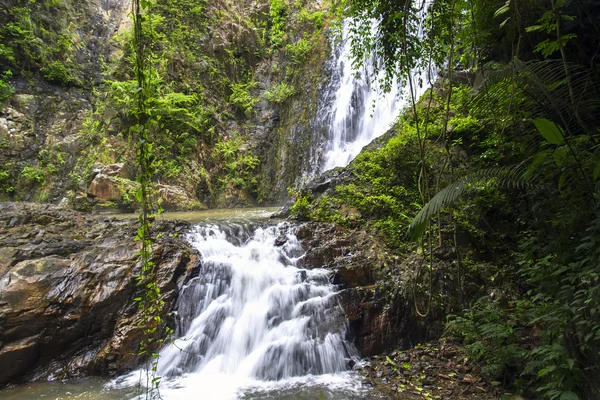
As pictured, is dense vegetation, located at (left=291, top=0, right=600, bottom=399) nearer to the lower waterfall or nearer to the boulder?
the lower waterfall

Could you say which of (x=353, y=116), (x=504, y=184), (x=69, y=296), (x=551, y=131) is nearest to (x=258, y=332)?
(x=69, y=296)

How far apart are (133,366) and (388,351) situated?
362 cm

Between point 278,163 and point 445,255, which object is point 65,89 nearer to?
point 278,163

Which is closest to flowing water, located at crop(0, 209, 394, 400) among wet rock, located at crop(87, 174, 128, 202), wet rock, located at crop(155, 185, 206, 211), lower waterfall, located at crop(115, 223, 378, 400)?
lower waterfall, located at crop(115, 223, 378, 400)

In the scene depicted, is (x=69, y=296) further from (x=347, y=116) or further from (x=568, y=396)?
(x=347, y=116)

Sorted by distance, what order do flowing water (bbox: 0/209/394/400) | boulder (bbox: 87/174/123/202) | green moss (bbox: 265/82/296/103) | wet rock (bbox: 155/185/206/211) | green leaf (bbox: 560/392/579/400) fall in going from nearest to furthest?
green leaf (bbox: 560/392/579/400)
flowing water (bbox: 0/209/394/400)
boulder (bbox: 87/174/123/202)
wet rock (bbox: 155/185/206/211)
green moss (bbox: 265/82/296/103)

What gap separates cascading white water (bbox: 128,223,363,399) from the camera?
466 centimetres

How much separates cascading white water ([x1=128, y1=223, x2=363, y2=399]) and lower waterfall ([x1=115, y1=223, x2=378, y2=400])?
0.04ft

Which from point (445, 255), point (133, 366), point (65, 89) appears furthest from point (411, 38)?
point (65, 89)

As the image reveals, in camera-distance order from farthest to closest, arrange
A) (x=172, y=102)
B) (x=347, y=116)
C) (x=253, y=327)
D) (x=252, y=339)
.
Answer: (x=172, y=102) → (x=347, y=116) → (x=253, y=327) → (x=252, y=339)

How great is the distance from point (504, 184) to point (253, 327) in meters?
4.34

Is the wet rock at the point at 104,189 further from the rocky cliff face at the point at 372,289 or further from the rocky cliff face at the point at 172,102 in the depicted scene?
the rocky cliff face at the point at 372,289

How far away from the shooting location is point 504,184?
16.5 ft

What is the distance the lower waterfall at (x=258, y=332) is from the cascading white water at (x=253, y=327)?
1 cm
